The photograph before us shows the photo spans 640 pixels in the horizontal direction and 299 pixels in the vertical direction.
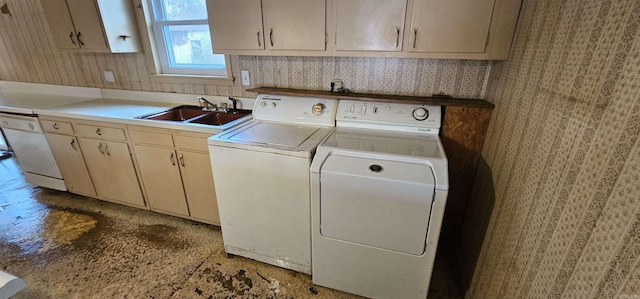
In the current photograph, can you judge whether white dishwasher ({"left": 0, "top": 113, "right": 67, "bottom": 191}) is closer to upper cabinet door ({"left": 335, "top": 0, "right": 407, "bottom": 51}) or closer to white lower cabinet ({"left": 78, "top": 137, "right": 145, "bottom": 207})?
white lower cabinet ({"left": 78, "top": 137, "right": 145, "bottom": 207})

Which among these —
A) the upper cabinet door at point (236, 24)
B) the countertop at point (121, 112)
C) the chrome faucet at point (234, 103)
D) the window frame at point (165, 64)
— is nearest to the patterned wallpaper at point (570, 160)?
the upper cabinet door at point (236, 24)

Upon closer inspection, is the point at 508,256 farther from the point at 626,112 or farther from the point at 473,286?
the point at 626,112

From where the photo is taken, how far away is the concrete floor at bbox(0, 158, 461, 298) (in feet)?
5.37

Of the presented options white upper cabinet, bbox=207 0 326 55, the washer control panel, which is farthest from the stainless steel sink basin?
white upper cabinet, bbox=207 0 326 55

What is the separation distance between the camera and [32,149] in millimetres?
2443

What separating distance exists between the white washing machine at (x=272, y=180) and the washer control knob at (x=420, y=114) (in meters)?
0.52

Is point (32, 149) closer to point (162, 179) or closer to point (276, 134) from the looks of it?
point (162, 179)

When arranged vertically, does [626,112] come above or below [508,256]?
above

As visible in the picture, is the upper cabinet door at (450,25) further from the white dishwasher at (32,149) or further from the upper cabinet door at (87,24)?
the white dishwasher at (32,149)

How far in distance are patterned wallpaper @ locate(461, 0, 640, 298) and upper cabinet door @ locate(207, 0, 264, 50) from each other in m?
1.46

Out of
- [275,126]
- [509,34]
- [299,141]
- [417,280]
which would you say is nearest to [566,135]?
[509,34]

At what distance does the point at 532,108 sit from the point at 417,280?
97cm

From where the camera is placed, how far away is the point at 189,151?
1.92 m

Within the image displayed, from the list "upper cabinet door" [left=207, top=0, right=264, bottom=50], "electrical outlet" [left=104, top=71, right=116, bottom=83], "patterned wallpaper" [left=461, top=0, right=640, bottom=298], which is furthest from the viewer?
"electrical outlet" [left=104, top=71, right=116, bottom=83]
